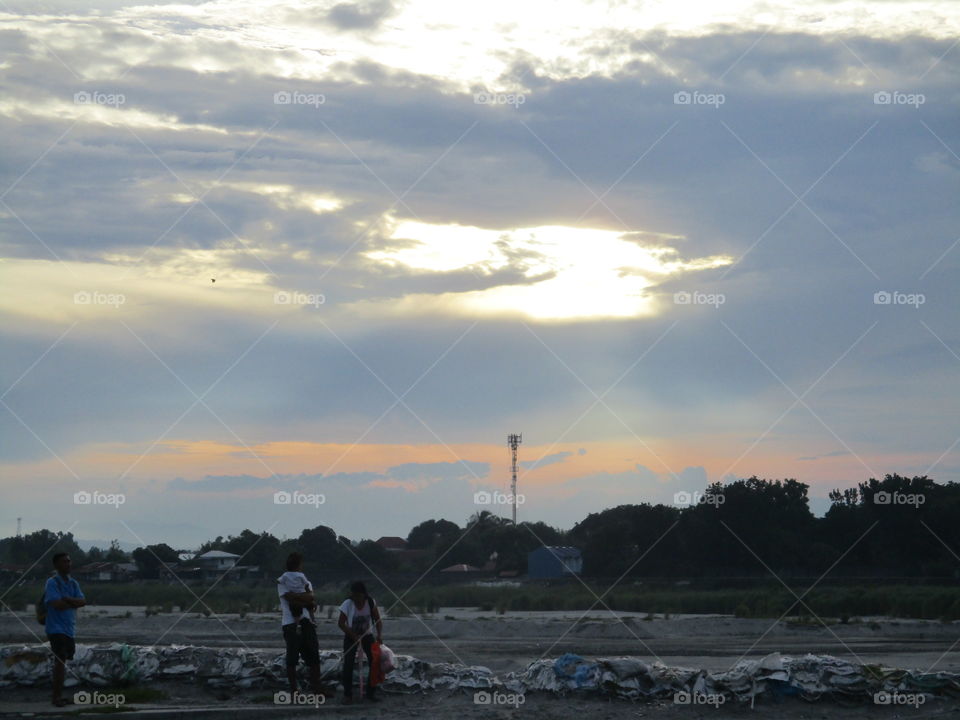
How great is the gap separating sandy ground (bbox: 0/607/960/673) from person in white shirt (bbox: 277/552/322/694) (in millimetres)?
7580

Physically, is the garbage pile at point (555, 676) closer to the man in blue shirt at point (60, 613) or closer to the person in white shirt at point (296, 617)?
the person in white shirt at point (296, 617)

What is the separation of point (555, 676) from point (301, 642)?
350 centimetres

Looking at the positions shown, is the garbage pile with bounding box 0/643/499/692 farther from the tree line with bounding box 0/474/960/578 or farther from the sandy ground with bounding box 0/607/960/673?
the tree line with bounding box 0/474/960/578

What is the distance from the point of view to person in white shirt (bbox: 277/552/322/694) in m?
14.6

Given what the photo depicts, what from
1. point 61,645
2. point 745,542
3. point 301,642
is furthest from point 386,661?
point 745,542

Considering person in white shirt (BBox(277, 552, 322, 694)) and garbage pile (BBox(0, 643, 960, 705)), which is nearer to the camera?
person in white shirt (BBox(277, 552, 322, 694))

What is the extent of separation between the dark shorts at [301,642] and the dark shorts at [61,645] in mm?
2684

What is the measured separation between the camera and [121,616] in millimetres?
47562

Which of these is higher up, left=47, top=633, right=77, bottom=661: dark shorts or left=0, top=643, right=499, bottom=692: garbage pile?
left=47, top=633, right=77, bottom=661: dark shorts

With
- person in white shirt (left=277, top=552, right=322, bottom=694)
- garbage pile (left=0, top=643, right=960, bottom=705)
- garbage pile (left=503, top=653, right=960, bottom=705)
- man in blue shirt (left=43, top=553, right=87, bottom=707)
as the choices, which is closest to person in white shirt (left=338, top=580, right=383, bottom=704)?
person in white shirt (left=277, top=552, right=322, bottom=694)

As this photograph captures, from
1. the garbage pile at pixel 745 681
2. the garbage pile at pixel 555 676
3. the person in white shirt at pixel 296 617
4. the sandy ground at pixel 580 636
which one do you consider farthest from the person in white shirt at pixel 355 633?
the sandy ground at pixel 580 636

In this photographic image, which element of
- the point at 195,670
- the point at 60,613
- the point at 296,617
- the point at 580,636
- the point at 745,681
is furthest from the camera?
the point at 580,636

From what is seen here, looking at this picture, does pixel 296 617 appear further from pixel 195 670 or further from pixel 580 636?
pixel 580 636

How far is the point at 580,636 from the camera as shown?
35.3 meters
